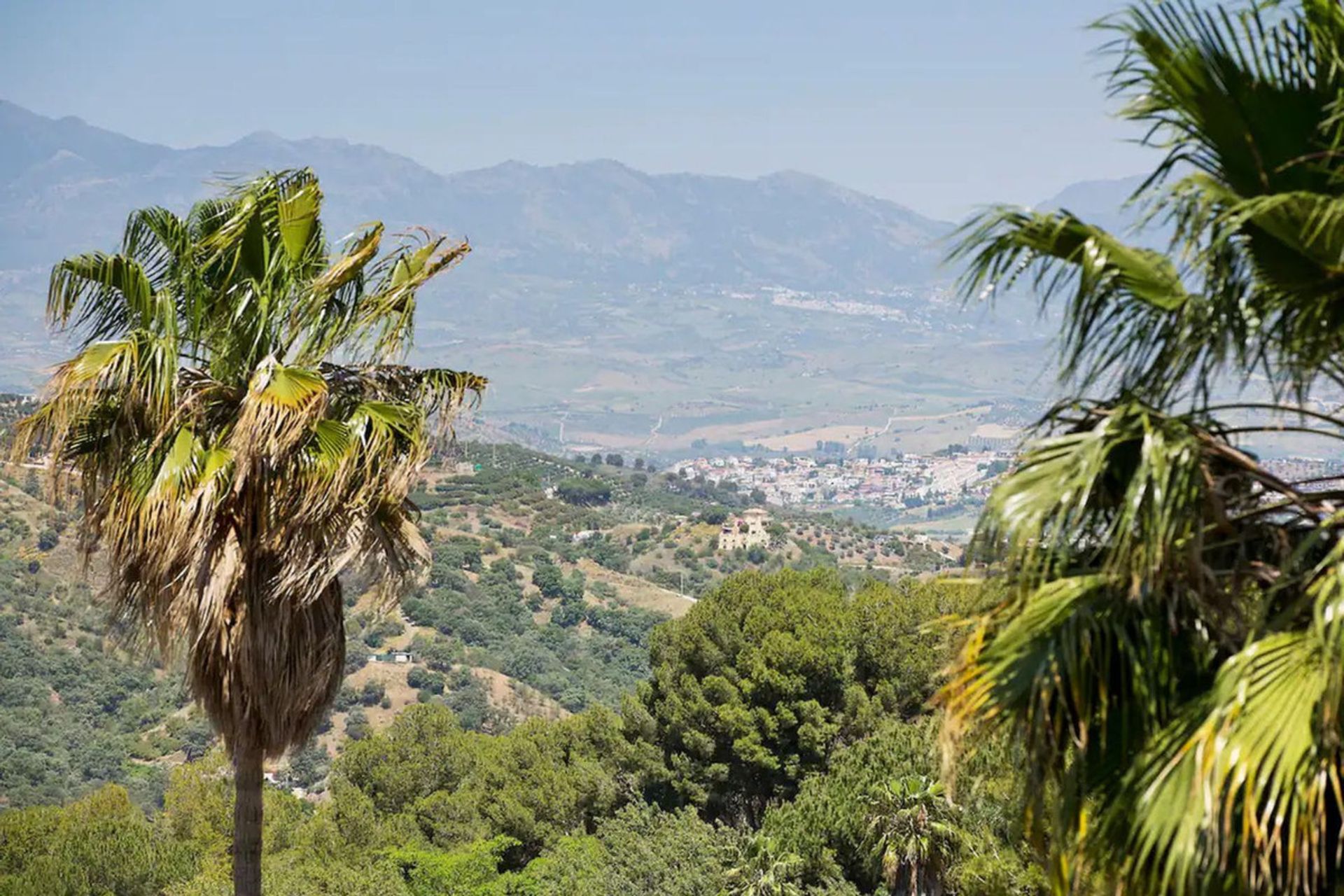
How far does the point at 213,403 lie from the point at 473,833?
1777cm

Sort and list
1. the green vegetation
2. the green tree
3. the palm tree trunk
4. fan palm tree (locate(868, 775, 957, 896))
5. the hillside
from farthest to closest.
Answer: the hillside, the green tree, the green vegetation, fan palm tree (locate(868, 775, 957, 896)), the palm tree trunk

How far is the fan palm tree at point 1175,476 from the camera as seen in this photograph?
9.53 ft

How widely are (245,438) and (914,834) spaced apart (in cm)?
874

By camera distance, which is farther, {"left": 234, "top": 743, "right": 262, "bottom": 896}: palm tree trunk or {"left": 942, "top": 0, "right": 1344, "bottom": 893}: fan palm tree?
{"left": 234, "top": 743, "right": 262, "bottom": 896}: palm tree trunk

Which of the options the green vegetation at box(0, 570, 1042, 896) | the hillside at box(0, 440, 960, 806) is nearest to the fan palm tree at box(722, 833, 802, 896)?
the green vegetation at box(0, 570, 1042, 896)

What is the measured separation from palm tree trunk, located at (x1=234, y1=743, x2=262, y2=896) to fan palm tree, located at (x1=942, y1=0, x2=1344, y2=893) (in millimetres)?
3362

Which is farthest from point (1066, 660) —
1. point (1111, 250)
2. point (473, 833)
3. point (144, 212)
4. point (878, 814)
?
point (473, 833)

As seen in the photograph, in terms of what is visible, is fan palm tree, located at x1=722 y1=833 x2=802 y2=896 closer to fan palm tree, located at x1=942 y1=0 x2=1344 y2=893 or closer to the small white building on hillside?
fan palm tree, located at x1=942 y1=0 x2=1344 y2=893

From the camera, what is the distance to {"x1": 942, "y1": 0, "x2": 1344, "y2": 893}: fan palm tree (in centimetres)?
291

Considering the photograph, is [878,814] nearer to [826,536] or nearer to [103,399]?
[103,399]

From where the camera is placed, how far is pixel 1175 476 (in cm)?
295

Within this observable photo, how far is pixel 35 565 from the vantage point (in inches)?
2073

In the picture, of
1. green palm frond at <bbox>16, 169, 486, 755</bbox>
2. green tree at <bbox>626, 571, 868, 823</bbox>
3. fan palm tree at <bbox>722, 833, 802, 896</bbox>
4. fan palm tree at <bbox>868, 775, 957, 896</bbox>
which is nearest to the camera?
green palm frond at <bbox>16, 169, 486, 755</bbox>

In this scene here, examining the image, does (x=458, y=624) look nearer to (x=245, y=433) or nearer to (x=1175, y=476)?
(x=245, y=433)
